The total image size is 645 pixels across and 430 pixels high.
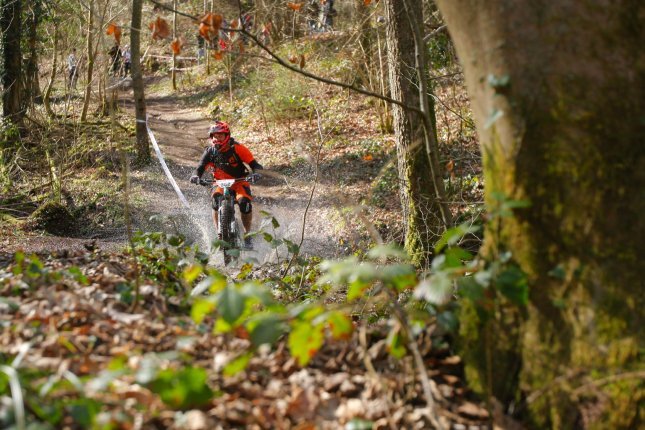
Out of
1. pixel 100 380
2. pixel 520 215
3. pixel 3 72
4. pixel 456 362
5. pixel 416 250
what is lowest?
pixel 416 250

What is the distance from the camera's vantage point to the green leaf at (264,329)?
2.38 meters

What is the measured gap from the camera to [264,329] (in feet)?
7.88

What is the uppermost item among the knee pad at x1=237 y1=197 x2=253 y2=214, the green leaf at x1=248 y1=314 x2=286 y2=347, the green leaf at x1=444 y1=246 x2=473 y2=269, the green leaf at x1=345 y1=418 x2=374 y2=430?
the green leaf at x1=444 y1=246 x2=473 y2=269

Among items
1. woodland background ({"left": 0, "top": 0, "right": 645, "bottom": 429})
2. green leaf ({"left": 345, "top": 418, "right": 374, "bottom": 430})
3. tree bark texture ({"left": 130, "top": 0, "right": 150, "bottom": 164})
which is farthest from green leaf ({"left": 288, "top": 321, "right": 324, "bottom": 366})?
tree bark texture ({"left": 130, "top": 0, "right": 150, "bottom": 164})

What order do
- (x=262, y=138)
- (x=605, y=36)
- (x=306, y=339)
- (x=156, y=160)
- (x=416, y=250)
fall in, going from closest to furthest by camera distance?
(x=306, y=339) < (x=605, y=36) < (x=416, y=250) < (x=156, y=160) < (x=262, y=138)

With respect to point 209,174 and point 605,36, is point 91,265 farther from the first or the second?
point 209,174

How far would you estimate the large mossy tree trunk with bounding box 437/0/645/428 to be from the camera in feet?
8.23

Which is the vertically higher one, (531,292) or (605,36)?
(605,36)

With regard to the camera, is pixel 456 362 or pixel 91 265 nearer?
pixel 456 362

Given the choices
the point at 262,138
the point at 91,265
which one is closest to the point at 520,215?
the point at 91,265

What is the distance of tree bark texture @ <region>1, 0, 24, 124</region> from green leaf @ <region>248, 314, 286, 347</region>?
14946 mm

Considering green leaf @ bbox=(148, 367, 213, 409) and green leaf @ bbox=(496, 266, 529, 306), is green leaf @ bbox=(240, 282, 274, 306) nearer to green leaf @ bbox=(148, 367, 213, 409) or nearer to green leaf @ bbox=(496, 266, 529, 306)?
green leaf @ bbox=(148, 367, 213, 409)

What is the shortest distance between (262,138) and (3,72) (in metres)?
7.40

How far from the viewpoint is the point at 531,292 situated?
8.71 feet
